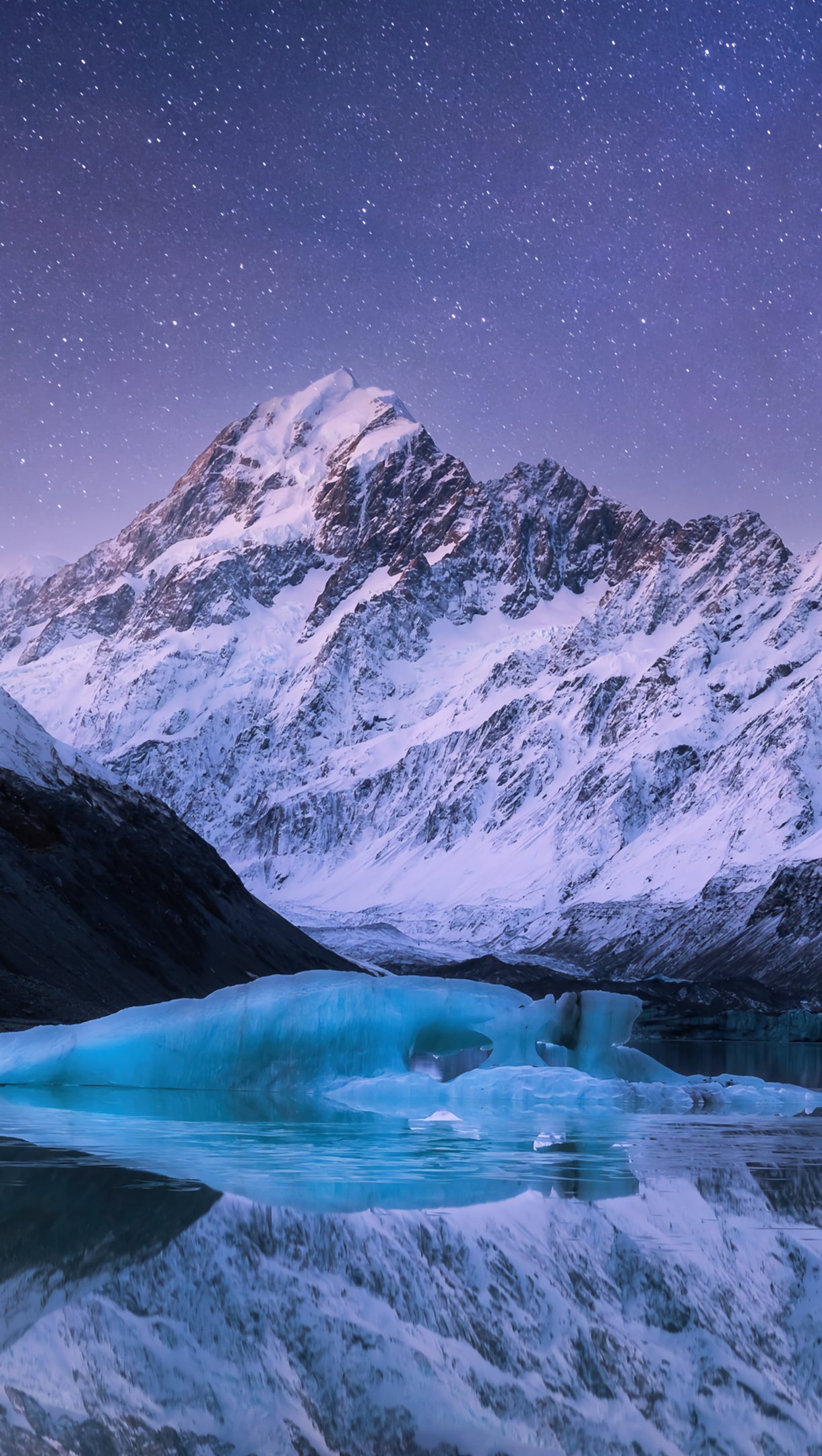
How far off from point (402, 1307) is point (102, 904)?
207 feet

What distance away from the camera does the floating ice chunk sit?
3127 cm

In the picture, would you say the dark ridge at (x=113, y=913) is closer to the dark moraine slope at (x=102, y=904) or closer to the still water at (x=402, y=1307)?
the dark moraine slope at (x=102, y=904)

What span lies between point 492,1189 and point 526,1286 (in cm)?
525

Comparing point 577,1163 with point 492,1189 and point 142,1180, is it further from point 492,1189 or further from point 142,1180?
point 142,1180

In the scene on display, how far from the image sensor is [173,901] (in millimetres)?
77375

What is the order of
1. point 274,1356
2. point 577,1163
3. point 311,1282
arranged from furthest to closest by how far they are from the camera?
point 577,1163 < point 311,1282 < point 274,1356

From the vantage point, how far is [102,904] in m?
70.1

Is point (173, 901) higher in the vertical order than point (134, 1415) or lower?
higher

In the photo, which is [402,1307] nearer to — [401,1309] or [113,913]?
[401,1309]

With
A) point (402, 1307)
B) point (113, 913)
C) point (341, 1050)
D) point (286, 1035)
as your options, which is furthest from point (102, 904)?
point (402, 1307)

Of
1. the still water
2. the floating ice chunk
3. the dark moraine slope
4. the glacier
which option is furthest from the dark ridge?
the still water

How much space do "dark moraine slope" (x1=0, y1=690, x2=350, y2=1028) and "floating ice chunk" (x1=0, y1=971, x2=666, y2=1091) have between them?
1587 centimetres

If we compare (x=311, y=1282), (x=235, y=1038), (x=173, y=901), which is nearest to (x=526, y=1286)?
(x=311, y=1282)

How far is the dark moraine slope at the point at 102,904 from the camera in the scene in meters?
58.5
